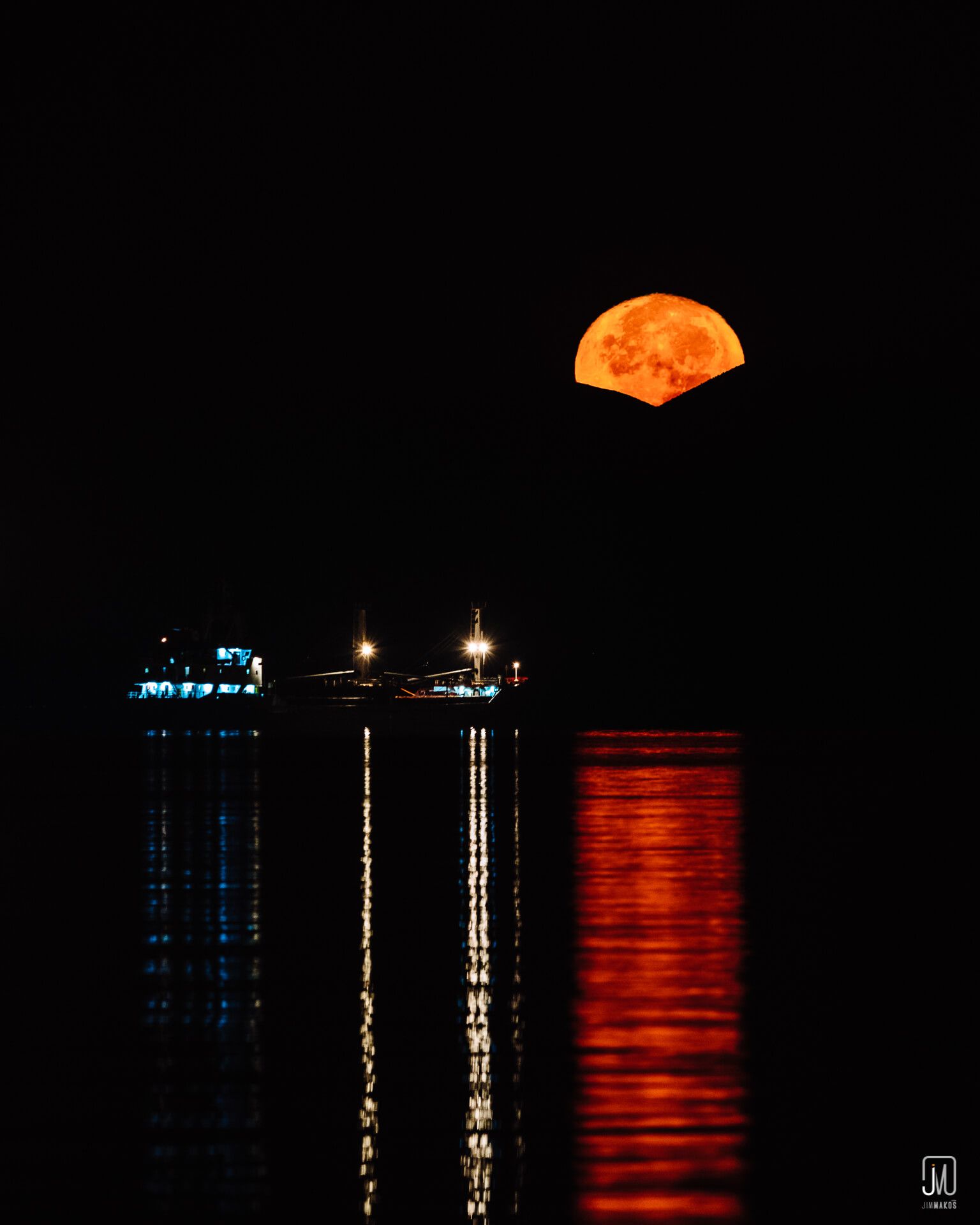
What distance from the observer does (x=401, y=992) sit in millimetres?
8555

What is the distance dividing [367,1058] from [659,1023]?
1.75 metres

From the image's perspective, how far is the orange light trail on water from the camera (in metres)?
5.32

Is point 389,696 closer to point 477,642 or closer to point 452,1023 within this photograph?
point 477,642

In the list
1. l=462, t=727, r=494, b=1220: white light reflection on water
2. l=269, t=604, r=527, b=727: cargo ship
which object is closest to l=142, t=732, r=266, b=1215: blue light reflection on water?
l=462, t=727, r=494, b=1220: white light reflection on water

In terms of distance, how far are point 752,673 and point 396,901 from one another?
12129 cm

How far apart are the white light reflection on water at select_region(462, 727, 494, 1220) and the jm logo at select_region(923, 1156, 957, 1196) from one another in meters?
1.76

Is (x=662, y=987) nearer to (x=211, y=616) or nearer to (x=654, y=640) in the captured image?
(x=211, y=616)

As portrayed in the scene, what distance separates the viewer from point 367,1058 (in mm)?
6977

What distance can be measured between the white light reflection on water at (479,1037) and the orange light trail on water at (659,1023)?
40 cm

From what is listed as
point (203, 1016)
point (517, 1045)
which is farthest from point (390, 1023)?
point (203, 1016)

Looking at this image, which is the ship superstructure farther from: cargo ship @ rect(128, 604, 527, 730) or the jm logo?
the jm logo

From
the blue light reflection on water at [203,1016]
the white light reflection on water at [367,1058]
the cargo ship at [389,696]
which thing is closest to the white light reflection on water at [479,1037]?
the white light reflection on water at [367,1058]

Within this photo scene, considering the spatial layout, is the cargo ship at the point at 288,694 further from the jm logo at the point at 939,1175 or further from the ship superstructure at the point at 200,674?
the jm logo at the point at 939,1175

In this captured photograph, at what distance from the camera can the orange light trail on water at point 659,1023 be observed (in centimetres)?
532
